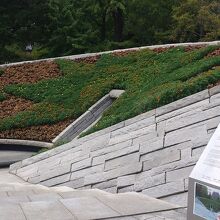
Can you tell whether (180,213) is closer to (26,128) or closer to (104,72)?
(26,128)

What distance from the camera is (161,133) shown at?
8109 millimetres

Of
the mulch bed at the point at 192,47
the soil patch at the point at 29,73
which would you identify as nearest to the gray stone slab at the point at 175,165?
the mulch bed at the point at 192,47

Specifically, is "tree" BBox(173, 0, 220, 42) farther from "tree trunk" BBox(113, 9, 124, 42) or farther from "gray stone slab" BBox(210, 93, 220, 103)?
"gray stone slab" BBox(210, 93, 220, 103)

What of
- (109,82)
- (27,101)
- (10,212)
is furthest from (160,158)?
(27,101)

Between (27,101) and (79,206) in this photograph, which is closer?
(79,206)

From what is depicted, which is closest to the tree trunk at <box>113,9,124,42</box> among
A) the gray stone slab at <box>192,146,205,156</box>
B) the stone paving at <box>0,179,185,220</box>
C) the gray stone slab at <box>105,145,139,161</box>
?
the gray stone slab at <box>105,145,139,161</box>

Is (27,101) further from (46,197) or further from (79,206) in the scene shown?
(79,206)

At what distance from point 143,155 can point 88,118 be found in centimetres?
749

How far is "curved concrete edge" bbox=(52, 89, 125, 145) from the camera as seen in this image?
1422 centimetres

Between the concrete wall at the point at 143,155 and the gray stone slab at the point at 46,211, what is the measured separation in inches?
55.8

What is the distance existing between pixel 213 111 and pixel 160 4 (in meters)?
22.4

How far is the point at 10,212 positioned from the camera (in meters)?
4.98

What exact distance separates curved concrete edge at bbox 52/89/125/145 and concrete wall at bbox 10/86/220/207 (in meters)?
3.50

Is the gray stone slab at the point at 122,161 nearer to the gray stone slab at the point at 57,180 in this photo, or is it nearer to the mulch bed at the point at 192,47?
the gray stone slab at the point at 57,180
